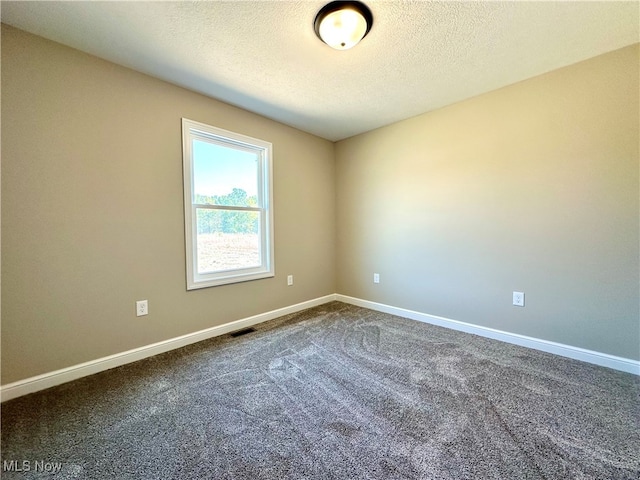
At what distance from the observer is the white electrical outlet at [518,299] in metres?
2.42

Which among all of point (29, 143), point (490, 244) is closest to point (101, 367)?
point (29, 143)

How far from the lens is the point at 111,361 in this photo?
2051 millimetres

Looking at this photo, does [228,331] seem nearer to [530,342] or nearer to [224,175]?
[224,175]

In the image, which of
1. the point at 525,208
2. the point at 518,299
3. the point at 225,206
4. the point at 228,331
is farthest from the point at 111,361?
the point at 525,208

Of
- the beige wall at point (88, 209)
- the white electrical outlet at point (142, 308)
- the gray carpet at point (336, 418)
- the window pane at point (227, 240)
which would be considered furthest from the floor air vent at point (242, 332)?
the white electrical outlet at point (142, 308)

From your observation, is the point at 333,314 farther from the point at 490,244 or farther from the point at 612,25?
the point at 612,25

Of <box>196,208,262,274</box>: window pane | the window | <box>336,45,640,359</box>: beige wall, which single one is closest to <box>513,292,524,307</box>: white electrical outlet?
<box>336,45,640,359</box>: beige wall

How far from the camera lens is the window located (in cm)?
252

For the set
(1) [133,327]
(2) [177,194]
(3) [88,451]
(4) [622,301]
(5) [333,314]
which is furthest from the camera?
(5) [333,314]

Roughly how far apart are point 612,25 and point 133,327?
406cm

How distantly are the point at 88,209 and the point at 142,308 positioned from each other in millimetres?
874

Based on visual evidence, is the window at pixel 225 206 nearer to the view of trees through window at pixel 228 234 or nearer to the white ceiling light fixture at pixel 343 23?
the view of trees through window at pixel 228 234

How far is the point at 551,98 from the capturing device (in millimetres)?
2205

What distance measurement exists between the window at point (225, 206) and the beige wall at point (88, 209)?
0.10m
